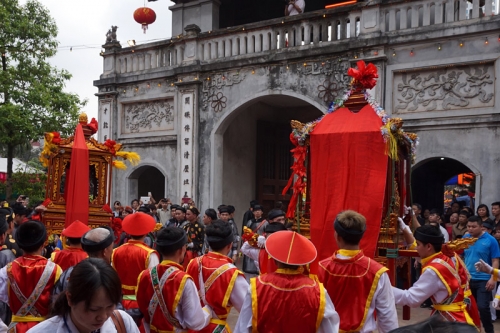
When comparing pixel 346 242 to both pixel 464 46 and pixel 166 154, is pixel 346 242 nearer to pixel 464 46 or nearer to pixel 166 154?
pixel 464 46

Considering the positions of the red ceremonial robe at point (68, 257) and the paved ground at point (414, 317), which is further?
the paved ground at point (414, 317)

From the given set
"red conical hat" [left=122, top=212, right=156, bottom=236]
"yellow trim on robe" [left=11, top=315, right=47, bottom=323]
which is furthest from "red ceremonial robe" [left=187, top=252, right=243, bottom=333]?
"yellow trim on robe" [left=11, top=315, right=47, bottom=323]

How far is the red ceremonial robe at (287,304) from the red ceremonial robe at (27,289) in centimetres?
179

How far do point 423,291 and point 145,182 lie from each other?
39.8 feet

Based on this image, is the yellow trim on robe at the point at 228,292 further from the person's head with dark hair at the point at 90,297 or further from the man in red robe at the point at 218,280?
the person's head with dark hair at the point at 90,297

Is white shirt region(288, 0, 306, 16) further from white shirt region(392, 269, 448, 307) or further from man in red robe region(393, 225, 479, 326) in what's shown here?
white shirt region(392, 269, 448, 307)

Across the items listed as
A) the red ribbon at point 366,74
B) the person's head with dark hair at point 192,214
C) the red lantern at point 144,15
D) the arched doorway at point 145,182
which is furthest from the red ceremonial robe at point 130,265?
the red lantern at point 144,15

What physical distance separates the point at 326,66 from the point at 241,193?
174 inches

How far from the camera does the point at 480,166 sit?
949cm

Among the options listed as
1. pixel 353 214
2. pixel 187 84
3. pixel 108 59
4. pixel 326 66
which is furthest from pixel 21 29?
pixel 353 214

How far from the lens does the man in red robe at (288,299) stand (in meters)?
3.19

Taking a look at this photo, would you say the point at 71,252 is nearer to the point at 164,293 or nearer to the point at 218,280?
the point at 164,293

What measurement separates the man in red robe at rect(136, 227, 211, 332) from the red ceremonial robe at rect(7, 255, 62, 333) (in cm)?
74

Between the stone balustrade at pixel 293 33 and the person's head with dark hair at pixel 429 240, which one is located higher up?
the stone balustrade at pixel 293 33
